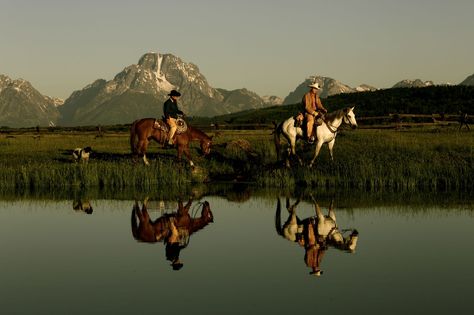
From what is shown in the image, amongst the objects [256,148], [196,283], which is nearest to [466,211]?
[196,283]

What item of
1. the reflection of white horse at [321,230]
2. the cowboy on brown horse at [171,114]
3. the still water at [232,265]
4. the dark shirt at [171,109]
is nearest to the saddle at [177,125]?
the cowboy on brown horse at [171,114]

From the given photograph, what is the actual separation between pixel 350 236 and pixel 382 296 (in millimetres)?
4928

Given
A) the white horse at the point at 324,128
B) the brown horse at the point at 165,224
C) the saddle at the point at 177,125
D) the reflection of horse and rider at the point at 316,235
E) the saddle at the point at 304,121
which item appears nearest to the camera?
the reflection of horse and rider at the point at 316,235

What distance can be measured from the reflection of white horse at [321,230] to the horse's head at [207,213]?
1734 mm

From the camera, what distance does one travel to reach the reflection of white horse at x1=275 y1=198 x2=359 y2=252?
14185 millimetres

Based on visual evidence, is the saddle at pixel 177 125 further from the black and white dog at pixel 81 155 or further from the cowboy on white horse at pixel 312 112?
the cowboy on white horse at pixel 312 112

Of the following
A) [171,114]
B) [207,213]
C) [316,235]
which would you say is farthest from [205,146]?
[316,235]

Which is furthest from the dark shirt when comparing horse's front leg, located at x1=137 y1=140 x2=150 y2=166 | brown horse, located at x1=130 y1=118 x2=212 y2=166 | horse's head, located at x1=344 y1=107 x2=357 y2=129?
horse's head, located at x1=344 y1=107 x2=357 y2=129

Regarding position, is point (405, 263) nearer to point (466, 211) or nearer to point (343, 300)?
point (343, 300)

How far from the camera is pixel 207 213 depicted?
1898 cm

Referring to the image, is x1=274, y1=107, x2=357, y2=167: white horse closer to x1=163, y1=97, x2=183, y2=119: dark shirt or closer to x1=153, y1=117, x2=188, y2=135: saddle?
x1=153, y1=117, x2=188, y2=135: saddle

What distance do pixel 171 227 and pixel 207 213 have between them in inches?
113

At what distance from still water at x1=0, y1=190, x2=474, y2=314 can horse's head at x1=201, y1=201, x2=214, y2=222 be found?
1.6 inches

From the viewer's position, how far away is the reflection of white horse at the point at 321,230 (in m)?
14.2
